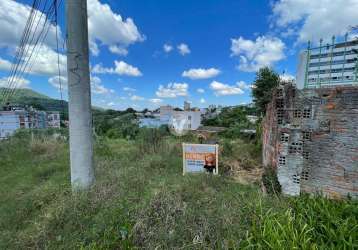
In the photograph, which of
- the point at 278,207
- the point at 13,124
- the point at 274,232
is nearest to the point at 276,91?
the point at 278,207

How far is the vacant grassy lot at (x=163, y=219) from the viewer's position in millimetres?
2182

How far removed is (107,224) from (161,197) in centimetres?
77

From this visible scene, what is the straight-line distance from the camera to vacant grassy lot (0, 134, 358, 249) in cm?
218

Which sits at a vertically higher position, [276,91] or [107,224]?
[276,91]

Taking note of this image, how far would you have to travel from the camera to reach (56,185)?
3451 mm

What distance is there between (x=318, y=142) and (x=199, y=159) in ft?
8.11

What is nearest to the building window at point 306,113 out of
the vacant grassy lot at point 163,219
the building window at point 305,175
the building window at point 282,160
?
the building window at point 282,160

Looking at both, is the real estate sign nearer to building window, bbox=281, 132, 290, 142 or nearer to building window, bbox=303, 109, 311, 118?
building window, bbox=281, 132, 290, 142

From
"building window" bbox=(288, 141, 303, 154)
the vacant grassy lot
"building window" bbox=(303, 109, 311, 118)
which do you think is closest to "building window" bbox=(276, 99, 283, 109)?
"building window" bbox=(303, 109, 311, 118)

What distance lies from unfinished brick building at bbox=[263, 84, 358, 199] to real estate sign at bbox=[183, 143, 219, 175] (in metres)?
1.46

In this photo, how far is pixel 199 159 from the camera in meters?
4.79

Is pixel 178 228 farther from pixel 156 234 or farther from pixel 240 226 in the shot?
pixel 240 226

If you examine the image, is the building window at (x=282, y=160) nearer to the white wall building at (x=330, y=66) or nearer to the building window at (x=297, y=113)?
the building window at (x=297, y=113)

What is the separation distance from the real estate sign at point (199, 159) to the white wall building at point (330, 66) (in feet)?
7.83
